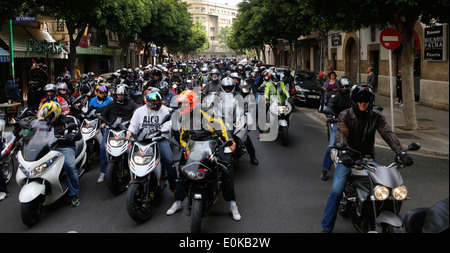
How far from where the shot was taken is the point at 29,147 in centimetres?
550

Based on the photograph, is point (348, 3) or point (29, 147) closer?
point (29, 147)

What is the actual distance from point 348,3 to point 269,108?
4.05 m

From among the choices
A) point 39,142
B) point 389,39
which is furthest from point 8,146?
point 389,39

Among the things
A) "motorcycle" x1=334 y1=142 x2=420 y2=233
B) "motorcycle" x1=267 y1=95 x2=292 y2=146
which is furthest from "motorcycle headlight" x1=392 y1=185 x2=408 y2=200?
"motorcycle" x1=267 y1=95 x2=292 y2=146

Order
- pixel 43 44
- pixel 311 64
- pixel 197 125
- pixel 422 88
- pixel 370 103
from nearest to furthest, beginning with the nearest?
1. pixel 370 103
2. pixel 197 125
3. pixel 422 88
4. pixel 43 44
5. pixel 311 64

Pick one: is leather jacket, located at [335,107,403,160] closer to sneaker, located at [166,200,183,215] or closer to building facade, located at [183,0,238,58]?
sneaker, located at [166,200,183,215]

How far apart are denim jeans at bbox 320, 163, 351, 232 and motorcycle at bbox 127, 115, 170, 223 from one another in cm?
232

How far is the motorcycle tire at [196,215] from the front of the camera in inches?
180

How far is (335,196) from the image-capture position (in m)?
4.61

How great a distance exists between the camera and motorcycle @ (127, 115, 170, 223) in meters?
5.19

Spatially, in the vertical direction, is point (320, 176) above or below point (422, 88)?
below

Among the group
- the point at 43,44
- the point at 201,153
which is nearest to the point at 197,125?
the point at 201,153

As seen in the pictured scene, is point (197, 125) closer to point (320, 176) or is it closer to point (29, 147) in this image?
point (29, 147)

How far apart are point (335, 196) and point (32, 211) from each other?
3.84m
